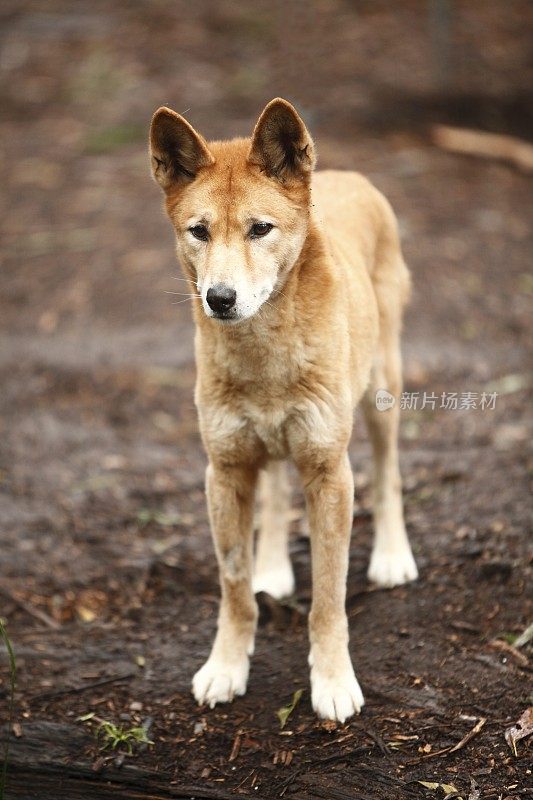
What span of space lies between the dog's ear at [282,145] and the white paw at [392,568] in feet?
7.12

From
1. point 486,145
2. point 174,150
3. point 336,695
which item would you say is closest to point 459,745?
point 336,695

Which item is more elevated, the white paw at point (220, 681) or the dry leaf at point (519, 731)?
the white paw at point (220, 681)

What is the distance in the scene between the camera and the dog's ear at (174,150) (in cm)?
392

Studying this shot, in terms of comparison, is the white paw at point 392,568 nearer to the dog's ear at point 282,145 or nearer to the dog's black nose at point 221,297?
the dog's black nose at point 221,297

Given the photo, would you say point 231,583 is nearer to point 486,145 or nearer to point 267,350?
point 267,350

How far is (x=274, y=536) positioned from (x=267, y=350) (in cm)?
155

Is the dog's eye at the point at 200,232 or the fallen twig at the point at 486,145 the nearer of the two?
the dog's eye at the point at 200,232

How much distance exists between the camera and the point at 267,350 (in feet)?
13.3

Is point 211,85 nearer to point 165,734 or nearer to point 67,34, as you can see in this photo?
point 67,34

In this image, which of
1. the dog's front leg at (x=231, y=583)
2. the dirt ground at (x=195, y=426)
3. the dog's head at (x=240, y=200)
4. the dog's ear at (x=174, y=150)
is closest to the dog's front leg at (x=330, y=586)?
the dirt ground at (x=195, y=426)

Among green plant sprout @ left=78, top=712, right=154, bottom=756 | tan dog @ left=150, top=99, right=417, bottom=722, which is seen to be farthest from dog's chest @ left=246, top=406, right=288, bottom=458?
green plant sprout @ left=78, top=712, right=154, bottom=756

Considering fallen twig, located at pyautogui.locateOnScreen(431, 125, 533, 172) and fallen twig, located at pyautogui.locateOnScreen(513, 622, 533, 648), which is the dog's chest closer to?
fallen twig, located at pyautogui.locateOnScreen(513, 622, 533, 648)

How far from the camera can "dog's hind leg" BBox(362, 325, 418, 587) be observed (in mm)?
5062

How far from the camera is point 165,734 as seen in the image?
13.8 ft
